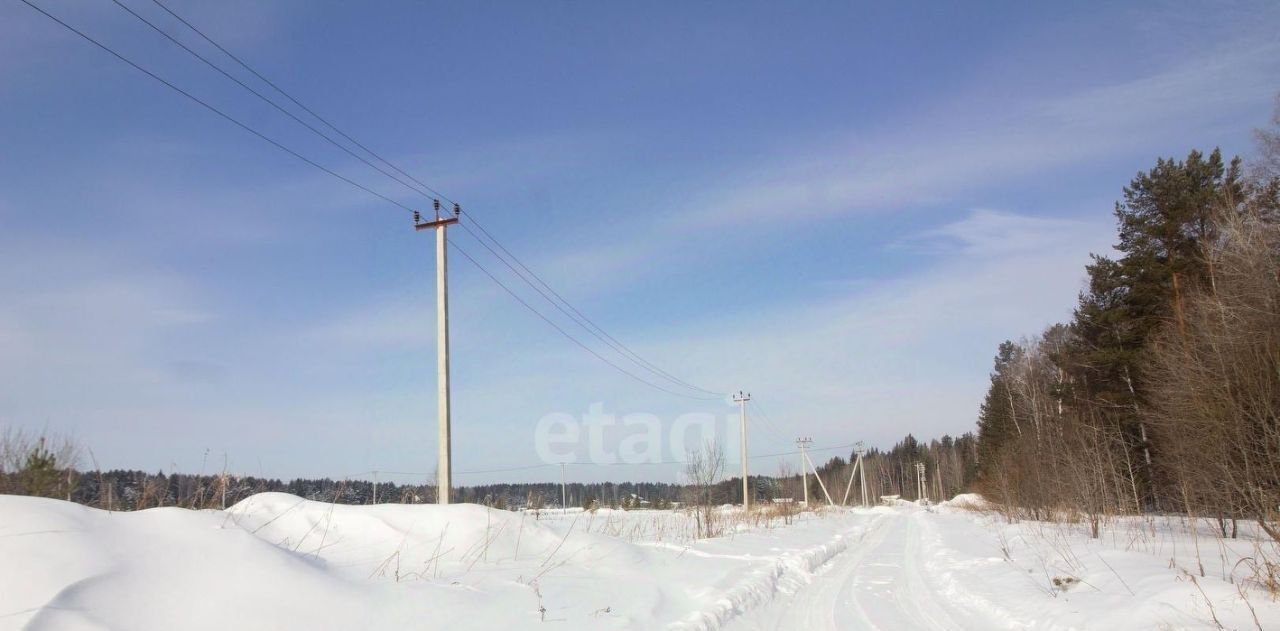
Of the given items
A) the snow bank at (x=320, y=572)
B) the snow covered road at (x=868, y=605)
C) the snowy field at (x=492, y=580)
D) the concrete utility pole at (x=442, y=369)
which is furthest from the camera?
the concrete utility pole at (x=442, y=369)

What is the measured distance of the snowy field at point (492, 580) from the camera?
4848mm

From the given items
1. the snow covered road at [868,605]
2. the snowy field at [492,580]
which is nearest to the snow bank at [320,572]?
the snowy field at [492,580]

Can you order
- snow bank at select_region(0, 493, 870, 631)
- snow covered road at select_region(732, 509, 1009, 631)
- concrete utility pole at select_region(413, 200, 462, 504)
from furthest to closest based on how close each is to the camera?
concrete utility pole at select_region(413, 200, 462, 504)
snow covered road at select_region(732, 509, 1009, 631)
snow bank at select_region(0, 493, 870, 631)

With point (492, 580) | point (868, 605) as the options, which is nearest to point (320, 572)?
point (492, 580)

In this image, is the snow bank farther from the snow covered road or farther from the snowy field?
the snow covered road

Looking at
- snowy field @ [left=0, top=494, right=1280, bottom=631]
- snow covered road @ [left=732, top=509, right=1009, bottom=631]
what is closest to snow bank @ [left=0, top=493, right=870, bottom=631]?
snowy field @ [left=0, top=494, right=1280, bottom=631]

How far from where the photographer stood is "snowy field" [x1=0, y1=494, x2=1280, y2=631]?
4848 mm

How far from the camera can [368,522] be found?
9.41 meters

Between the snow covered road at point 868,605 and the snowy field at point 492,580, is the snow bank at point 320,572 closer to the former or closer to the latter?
the snowy field at point 492,580

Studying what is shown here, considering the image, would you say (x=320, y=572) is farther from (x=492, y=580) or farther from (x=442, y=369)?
(x=442, y=369)

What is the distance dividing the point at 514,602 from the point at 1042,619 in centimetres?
596

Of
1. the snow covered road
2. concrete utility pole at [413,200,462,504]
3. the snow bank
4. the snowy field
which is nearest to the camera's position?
the snow bank

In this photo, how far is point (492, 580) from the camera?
7.99 meters

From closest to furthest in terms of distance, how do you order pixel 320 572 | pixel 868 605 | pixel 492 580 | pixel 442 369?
pixel 320 572
pixel 492 580
pixel 868 605
pixel 442 369
